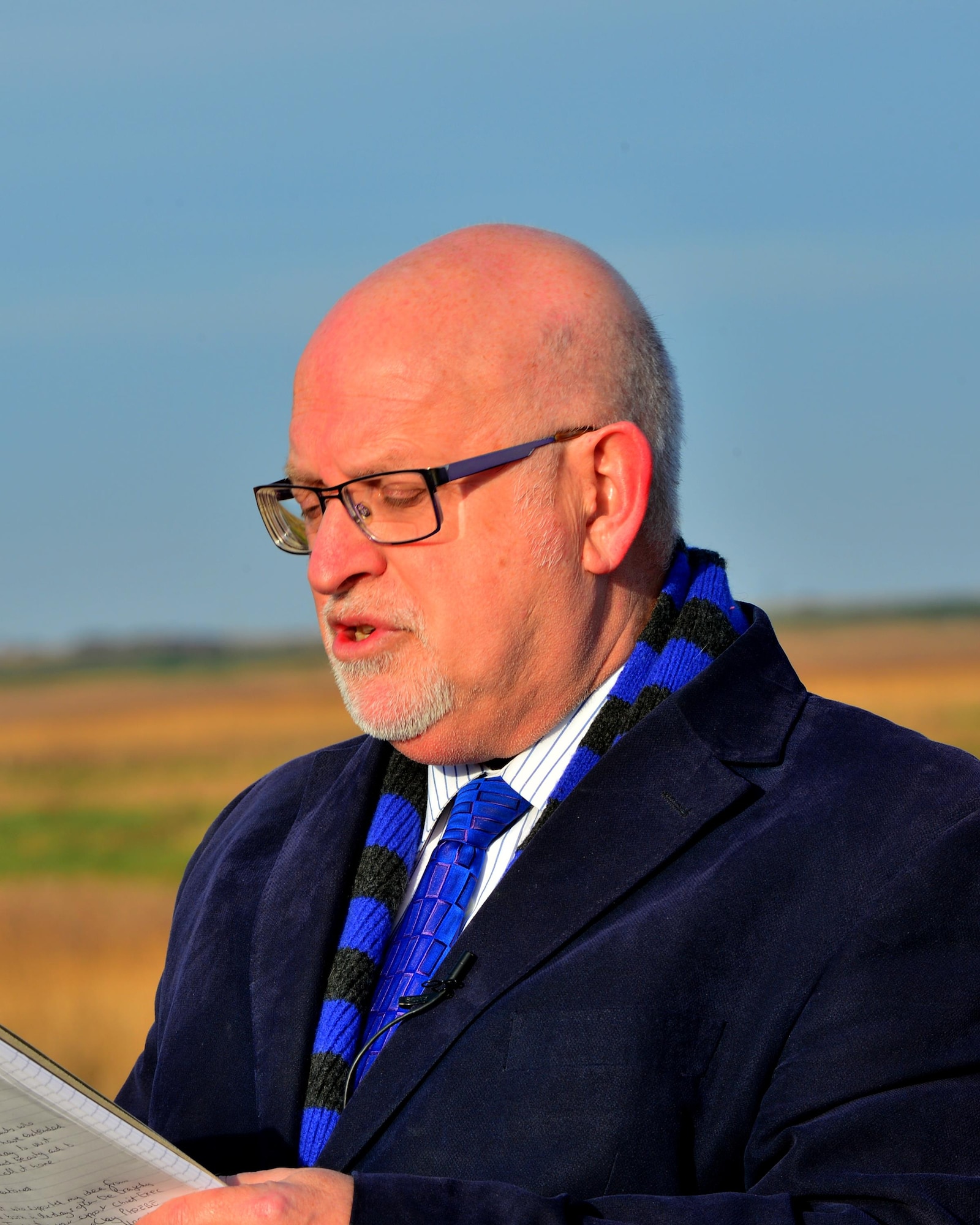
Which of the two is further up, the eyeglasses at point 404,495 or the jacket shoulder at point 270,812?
the eyeglasses at point 404,495

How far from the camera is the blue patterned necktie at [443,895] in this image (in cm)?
267

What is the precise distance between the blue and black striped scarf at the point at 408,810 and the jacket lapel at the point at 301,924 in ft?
0.08

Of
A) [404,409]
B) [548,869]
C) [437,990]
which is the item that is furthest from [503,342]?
[437,990]

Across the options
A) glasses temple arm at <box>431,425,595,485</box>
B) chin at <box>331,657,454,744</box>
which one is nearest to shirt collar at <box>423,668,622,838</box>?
chin at <box>331,657,454,744</box>

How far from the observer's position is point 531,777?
2797 mm

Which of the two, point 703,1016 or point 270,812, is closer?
point 703,1016

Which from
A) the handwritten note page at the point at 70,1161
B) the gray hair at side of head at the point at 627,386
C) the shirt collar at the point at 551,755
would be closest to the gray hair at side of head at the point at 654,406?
the gray hair at side of head at the point at 627,386

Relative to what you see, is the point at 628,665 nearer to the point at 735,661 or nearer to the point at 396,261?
the point at 735,661

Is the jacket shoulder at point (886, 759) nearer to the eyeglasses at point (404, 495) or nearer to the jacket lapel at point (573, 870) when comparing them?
the jacket lapel at point (573, 870)

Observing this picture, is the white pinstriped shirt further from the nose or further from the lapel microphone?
the nose

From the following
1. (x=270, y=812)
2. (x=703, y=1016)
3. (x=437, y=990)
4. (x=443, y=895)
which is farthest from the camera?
(x=270, y=812)

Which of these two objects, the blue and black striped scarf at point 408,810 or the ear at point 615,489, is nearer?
the blue and black striped scarf at point 408,810

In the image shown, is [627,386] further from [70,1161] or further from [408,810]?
[70,1161]

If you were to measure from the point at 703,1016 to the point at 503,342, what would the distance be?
3.71 feet
